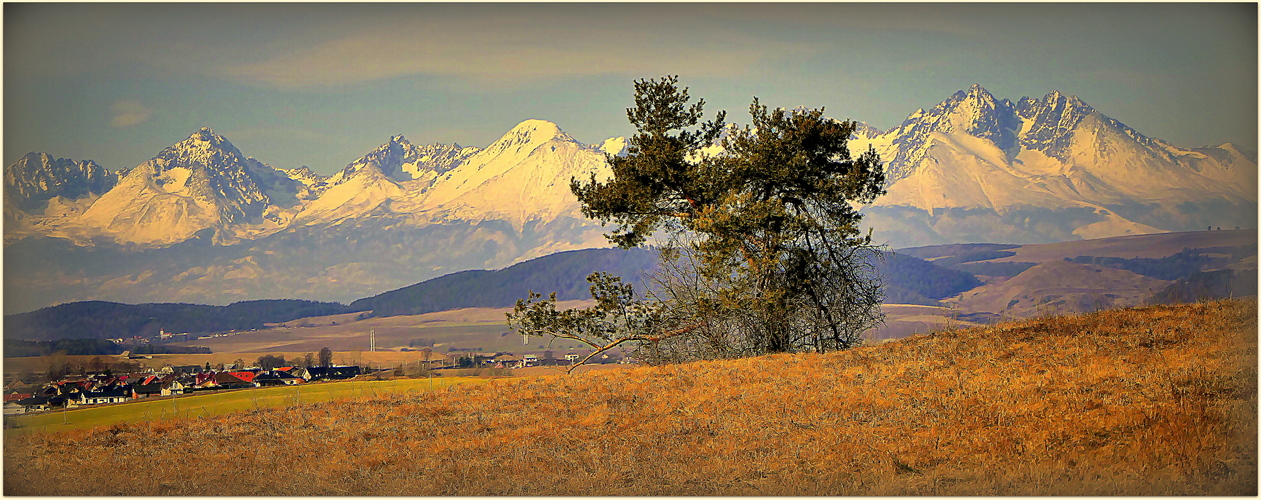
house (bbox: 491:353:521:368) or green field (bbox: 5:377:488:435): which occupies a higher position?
green field (bbox: 5:377:488:435)

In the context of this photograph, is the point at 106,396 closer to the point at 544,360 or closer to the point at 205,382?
the point at 205,382

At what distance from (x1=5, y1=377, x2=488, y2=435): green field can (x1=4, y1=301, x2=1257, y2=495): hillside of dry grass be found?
2.68 m

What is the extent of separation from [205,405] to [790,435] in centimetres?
2410

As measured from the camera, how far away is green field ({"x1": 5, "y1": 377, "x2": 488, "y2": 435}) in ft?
62.2

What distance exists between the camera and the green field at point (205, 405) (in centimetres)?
1897

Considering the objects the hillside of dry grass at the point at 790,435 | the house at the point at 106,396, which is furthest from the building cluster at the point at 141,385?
the hillside of dry grass at the point at 790,435

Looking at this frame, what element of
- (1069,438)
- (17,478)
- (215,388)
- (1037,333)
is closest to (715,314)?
(1037,333)

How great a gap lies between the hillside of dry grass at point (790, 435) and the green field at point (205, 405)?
268 cm

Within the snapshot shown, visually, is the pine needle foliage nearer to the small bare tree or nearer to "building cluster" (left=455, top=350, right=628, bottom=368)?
the small bare tree

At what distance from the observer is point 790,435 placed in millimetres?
11977

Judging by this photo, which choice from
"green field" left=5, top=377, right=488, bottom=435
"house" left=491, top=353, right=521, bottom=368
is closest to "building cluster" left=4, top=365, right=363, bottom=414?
"green field" left=5, top=377, right=488, bottom=435

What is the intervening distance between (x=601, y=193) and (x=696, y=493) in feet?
46.9

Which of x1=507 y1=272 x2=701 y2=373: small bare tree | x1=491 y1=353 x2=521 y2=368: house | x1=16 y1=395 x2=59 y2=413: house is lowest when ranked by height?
x1=491 y1=353 x2=521 y2=368: house

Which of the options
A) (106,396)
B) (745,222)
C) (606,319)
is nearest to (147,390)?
(106,396)
